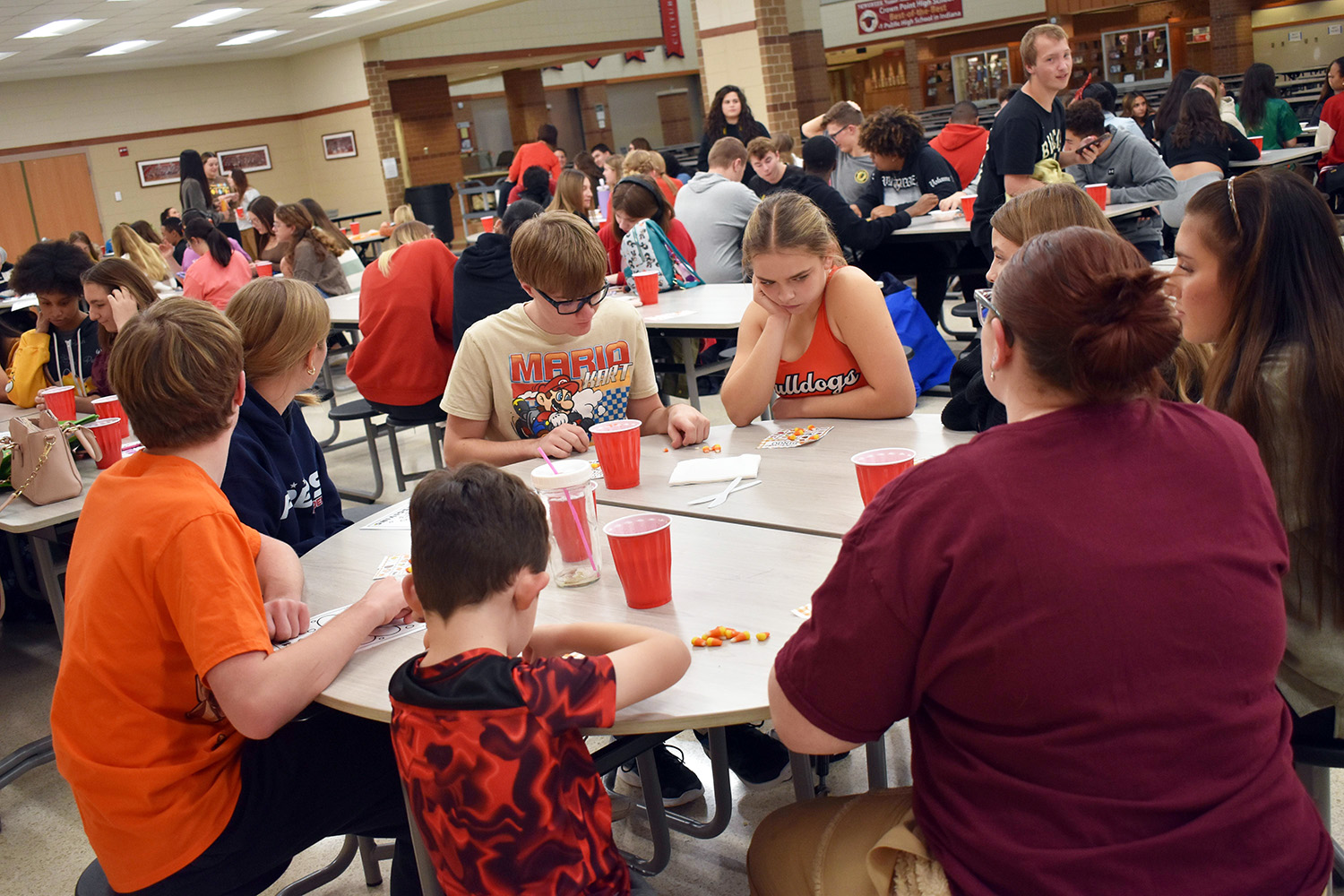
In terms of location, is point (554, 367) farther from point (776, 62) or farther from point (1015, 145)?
point (776, 62)

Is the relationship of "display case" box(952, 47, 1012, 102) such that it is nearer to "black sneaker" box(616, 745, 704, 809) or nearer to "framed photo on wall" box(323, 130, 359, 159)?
"framed photo on wall" box(323, 130, 359, 159)

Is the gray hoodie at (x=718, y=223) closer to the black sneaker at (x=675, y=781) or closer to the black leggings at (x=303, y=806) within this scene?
the black sneaker at (x=675, y=781)

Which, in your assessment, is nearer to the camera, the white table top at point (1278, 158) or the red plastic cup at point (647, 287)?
the red plastic cup at point (647, 287)

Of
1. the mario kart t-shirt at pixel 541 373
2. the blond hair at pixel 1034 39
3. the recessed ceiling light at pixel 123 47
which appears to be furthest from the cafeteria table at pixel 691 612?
the recessed ceiling light at pixel 123 47

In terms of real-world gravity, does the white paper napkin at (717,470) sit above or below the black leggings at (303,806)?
above

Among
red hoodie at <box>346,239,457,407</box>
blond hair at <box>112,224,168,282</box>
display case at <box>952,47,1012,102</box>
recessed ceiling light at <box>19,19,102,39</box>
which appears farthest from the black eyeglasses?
display case at <box>952,47,1012,102</box>

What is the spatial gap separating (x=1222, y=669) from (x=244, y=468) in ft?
5.63

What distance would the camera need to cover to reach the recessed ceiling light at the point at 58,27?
11.0 m

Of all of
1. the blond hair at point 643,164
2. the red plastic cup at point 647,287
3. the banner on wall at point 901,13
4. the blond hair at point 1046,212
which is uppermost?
the banner on wall at point 901,13

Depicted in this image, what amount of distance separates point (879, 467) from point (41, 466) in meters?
2.22

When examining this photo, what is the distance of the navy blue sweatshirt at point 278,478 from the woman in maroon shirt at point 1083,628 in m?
1.34

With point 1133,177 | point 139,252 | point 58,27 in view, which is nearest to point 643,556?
point 1133,177

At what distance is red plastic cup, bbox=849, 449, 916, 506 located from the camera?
1.76m

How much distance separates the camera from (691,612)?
1.59 meters
